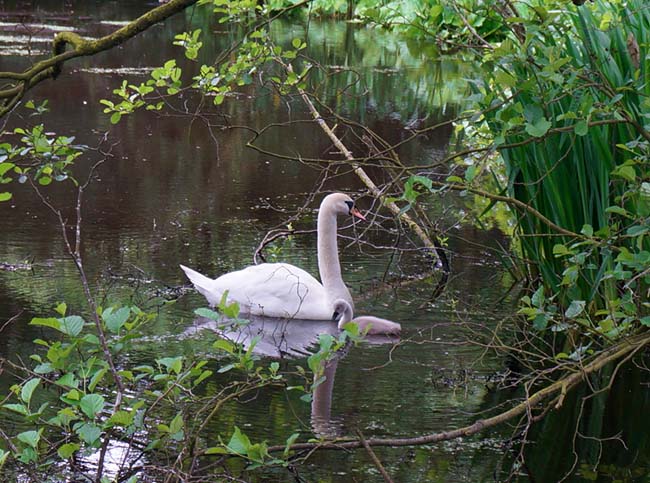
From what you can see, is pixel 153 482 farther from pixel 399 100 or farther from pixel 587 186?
pixel 399 100

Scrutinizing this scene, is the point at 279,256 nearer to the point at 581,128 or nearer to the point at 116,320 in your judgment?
the point at 581,128

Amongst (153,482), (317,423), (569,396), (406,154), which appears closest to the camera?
(153,482)

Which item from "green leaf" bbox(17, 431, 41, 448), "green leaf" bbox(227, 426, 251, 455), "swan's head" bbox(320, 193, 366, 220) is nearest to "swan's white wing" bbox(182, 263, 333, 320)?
A: "swan's head" bbox(320, 193, 366, 220)

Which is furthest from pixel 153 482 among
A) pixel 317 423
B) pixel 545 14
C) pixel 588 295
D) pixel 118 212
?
pixel 118 212

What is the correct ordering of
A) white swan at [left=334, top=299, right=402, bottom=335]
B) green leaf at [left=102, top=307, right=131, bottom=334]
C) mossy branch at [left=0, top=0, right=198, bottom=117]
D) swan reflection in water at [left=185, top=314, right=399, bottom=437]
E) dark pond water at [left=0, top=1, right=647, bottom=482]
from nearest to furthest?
1. green leaf at [left=102, top=307, right=131, bottom=334]
2. mossy branch at [left=0, top=0, right=198, bottom=117]
3. dark pond water at [left=0, top=1, right=647, bottom=482]
4. swan reflection in water at [left=185, top=314, right=399, bottom=437]
5. white swan at [left=334, top=299, right=402, bottom=335]

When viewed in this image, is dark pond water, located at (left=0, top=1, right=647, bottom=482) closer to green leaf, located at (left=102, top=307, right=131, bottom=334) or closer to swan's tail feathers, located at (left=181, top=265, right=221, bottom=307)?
swan's tail feathers, located at (left=181, top=265, right=221, bottom=307)

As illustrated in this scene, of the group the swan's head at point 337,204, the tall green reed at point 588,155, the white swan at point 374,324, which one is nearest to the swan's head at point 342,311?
the white swan at point 374,324

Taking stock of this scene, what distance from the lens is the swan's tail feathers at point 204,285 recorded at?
21.0ft

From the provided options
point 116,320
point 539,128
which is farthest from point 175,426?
point 539,128

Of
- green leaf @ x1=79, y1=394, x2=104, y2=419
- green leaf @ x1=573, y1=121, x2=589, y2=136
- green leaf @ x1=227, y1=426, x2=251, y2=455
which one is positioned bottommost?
green leaf @ x1=227, y1=426, x2=251, y2=455

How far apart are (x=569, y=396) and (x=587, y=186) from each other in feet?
3.55

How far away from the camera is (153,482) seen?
13.4 ft

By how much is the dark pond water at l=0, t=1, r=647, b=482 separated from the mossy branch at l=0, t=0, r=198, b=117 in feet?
1.28

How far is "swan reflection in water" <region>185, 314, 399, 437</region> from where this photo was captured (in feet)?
17.7
